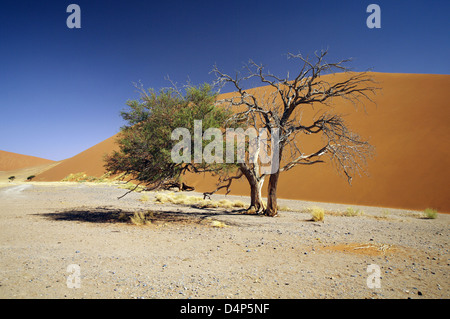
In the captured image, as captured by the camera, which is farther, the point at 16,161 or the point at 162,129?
the point at 16,161

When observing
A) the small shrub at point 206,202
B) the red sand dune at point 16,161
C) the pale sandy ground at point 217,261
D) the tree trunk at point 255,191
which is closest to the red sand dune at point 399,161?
the small shrub at point 206,202

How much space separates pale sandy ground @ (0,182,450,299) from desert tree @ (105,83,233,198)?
7.77 feet

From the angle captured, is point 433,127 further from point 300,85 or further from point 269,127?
point 269,127

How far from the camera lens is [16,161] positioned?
424 ft

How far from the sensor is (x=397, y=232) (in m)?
7.93

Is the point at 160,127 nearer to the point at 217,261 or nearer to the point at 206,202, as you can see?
the point at 217,261

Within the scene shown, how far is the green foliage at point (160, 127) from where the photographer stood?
9070 millimetres

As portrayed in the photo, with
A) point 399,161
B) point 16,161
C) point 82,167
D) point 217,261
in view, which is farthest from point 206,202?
point 16,161

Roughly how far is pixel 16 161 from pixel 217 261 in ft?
537

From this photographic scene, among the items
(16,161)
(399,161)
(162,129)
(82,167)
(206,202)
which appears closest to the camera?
(162,129)

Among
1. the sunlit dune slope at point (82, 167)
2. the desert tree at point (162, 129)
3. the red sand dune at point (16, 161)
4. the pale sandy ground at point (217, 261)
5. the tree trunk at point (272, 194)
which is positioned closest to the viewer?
the pale sandy ground at point (217, 261)

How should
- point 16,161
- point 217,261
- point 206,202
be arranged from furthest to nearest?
point 16,161 → point 206,202 → point 217,261

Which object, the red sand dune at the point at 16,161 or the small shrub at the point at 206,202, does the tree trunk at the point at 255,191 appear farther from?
the red sand dune at the point at 16,161
